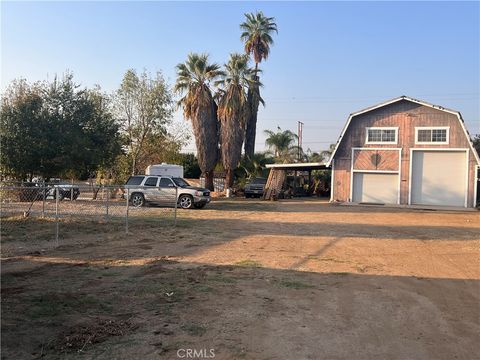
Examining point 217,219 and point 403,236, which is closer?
point 403,236

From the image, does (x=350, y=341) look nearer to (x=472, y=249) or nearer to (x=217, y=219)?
(x=472, y=249)

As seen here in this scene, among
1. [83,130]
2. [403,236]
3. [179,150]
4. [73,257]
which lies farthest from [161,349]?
[179,150]

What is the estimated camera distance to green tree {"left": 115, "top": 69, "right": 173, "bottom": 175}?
35906 mm

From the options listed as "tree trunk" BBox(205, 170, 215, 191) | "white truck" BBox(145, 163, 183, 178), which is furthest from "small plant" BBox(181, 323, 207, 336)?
"tree trunk" BBox(205, 170, 215, 191)

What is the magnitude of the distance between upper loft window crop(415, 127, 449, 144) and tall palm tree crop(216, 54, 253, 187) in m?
13.6

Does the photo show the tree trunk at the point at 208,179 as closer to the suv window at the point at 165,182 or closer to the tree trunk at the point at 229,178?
the tree trunk at the point at 229,178

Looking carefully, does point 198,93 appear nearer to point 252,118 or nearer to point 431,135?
point 252,118

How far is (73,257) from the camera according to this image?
374 inches

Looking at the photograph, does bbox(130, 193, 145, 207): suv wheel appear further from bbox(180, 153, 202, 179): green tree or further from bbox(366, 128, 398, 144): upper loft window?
bbox(180, 153, 202, 179): green tree

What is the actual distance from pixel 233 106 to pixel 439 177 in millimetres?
16078

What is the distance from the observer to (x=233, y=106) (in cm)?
3644

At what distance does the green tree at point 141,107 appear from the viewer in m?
35.9

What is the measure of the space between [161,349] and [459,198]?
3004cm

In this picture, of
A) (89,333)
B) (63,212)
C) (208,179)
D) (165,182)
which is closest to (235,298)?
(89,333)
